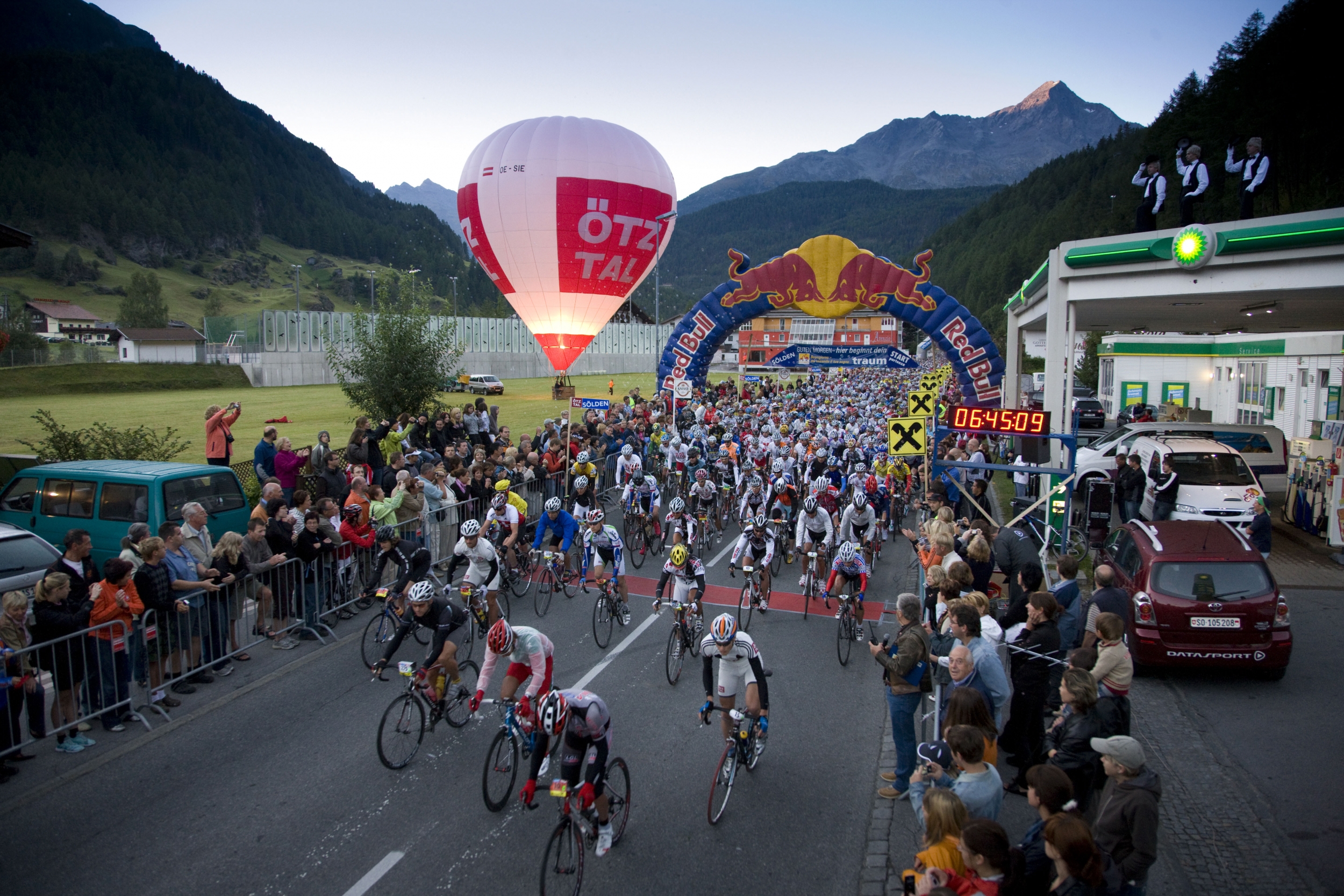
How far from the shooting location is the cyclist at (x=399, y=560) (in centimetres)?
921

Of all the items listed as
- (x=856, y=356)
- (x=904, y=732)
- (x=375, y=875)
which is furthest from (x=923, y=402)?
(x=375, y=875)

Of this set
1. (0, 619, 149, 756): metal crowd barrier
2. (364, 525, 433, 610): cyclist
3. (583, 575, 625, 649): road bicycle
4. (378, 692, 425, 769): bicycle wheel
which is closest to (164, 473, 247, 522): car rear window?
(364, 525, 433, 610): cyclist

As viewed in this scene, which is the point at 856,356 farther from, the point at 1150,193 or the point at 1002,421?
the point at 1002,421

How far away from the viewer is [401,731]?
739 centimetres

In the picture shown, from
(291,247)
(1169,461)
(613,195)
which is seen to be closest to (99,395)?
(613,195)

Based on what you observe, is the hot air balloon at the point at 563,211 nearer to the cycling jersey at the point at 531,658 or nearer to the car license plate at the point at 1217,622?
the cycling jersey at the point at 531,658

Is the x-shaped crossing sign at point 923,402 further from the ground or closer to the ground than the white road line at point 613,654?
further from the ground

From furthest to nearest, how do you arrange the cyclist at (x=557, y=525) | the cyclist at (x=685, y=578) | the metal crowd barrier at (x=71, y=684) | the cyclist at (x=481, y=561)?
the cyclist at (x=557, y=525) → the cyclist at (x=481, y=561) → the cyclist at (x=685, y=578) → the metal crowd barrier at (x=71, y=684)

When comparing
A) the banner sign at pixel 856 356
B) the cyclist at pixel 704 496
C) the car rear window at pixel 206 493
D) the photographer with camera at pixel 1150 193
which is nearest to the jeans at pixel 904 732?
the cyclist at pixel 704 496

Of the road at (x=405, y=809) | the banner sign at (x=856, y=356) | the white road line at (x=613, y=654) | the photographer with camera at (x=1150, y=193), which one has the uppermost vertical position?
the photographer with camera at (x=1150, y=193)

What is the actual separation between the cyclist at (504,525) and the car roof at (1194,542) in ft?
26.7

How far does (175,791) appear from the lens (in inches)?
274

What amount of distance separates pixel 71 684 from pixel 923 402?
17.7m

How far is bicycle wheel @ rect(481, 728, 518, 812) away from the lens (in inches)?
257
